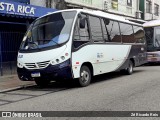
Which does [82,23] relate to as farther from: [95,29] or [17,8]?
[17,8]

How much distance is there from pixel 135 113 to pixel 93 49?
5263mm

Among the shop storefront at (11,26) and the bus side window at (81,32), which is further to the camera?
the shop storefront at (11,26)

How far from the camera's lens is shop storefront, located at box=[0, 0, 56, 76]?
15447 millimetres

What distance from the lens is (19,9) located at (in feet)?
52.2

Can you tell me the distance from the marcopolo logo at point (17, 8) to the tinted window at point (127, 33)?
4.84m

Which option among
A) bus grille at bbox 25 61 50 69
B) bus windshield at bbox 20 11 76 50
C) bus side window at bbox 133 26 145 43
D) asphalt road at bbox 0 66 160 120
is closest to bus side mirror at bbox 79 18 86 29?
bus windshield at bbox 20 11 76 50

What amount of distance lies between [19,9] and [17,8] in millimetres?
143

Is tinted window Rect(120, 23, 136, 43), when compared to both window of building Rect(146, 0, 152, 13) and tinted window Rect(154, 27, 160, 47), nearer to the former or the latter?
tinted window Rect(154, 27, 160, 47)

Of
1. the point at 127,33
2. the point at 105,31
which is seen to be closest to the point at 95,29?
the point at 105,31

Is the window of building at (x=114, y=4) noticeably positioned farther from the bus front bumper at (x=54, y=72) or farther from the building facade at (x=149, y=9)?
the bus front bumper at (x=54, y=72)

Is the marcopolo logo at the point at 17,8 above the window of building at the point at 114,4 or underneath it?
underneath

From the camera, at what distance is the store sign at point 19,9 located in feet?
49.3

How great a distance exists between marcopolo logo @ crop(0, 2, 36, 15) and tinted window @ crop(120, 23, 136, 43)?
484 centimetres

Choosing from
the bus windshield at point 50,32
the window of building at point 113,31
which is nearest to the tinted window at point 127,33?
the window of building at point 113,31
